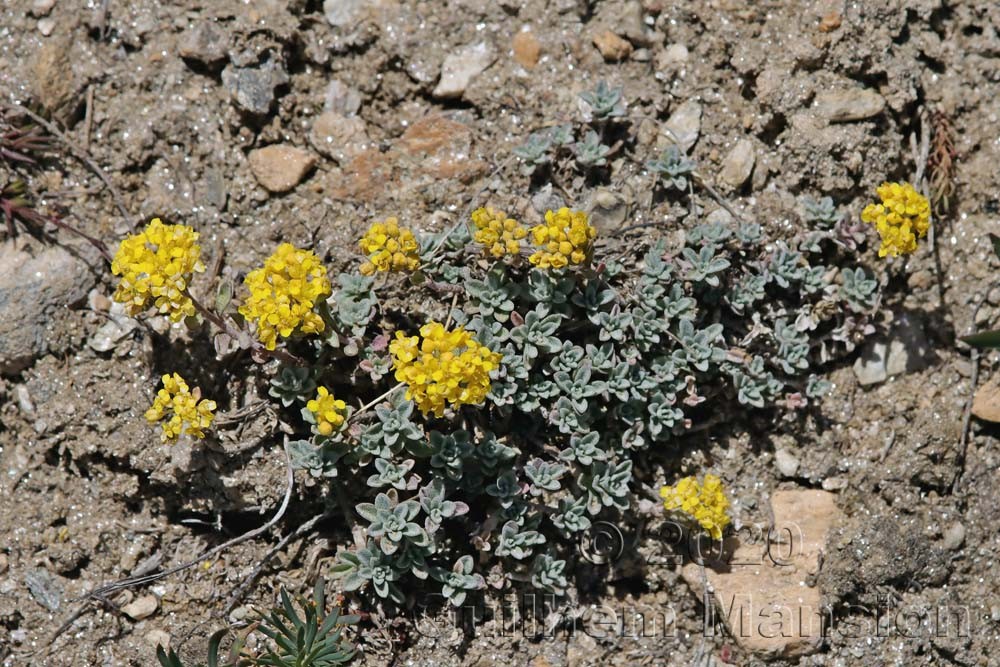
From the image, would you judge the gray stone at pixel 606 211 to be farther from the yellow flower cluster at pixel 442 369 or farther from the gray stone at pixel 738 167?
the yellow flower cluster at pixel 442 369

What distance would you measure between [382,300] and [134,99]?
5.44ft

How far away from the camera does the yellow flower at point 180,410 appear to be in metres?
3.79

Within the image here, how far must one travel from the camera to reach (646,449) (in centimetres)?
434

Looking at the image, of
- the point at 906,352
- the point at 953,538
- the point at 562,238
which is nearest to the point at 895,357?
the point at 906,352

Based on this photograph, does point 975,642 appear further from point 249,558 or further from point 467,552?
point 249,558

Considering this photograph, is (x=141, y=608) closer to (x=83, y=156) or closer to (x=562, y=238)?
(x=83, y=156)

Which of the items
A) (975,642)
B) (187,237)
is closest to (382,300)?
(187,237)

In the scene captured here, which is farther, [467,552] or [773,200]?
[773,200]

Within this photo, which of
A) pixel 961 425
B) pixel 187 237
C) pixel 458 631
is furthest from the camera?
pixel 961 425

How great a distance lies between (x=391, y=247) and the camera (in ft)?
12.5

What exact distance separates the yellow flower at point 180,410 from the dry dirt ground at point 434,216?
0.27 metres

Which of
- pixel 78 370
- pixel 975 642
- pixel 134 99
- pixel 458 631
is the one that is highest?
pixel 134 99

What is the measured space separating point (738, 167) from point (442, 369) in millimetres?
1936

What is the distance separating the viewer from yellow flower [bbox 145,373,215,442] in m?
3.79
